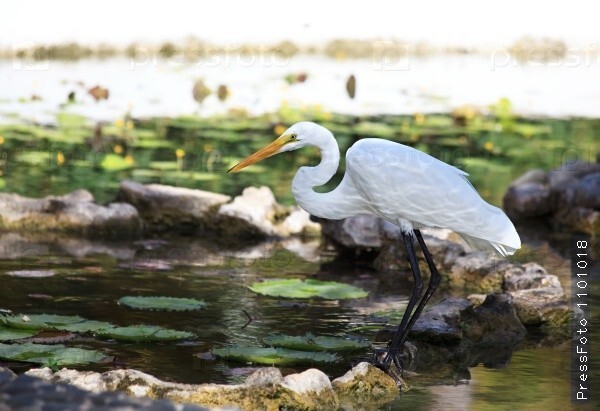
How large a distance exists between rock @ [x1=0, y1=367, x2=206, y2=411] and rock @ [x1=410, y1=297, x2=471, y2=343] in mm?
3398

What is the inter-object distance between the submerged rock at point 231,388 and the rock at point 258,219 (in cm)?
491

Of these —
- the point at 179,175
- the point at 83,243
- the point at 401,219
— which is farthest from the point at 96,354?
the point at 179,175

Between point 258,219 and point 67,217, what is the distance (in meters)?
1.62

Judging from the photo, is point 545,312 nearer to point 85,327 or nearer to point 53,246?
point 85,327

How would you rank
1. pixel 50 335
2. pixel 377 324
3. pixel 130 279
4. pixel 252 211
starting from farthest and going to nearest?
pixel 252 211
pixel 130 279
pixel 377 324
pixel 50 335

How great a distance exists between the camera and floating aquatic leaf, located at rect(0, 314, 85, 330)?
770 cm

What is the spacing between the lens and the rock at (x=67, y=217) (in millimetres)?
11188

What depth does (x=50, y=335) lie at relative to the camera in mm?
7648

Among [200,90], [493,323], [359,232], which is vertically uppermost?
[200,90]

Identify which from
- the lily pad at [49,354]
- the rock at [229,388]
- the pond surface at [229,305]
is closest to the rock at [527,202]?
the pond surface at [229,305]

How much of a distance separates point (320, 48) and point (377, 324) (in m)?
19.4

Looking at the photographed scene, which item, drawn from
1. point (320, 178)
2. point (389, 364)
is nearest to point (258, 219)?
point (320, 178)

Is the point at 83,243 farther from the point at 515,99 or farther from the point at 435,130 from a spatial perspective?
the point at 515,99

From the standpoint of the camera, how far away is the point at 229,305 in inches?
349
